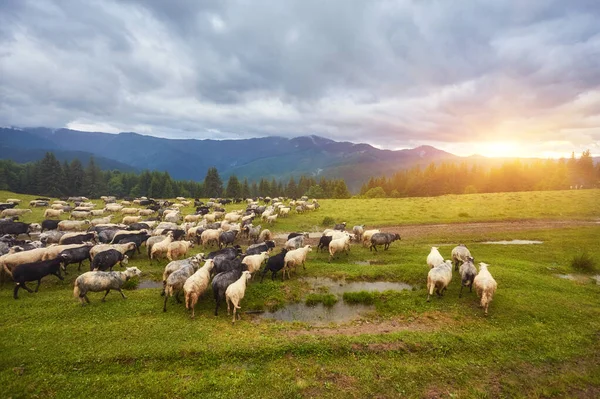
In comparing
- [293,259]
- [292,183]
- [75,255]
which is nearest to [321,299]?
[293,259]

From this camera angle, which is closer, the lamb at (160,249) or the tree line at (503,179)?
the lamb at (160,249)

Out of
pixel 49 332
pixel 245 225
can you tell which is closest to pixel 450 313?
pixel 49 332

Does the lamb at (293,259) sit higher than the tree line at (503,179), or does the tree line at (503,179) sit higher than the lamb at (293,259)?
the tree line at (503,179)

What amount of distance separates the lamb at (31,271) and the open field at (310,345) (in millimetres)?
691

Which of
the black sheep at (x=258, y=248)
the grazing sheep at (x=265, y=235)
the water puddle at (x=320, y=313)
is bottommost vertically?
the water puddle at (x=320, y=313)

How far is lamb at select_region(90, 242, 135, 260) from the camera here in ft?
62.3

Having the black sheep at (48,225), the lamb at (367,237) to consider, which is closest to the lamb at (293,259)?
the lamb at (367,237)

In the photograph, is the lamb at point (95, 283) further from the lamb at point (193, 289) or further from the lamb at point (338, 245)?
the lamb at point (338, 245)

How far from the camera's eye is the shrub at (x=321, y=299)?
49.9 feet

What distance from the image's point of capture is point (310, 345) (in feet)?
36.0

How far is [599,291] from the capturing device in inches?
644

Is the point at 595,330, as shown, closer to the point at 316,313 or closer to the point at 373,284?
the point at 373,284

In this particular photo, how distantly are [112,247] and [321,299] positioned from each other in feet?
51.1

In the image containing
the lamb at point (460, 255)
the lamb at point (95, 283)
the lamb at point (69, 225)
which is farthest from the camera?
the lamb at point (69, 225)
